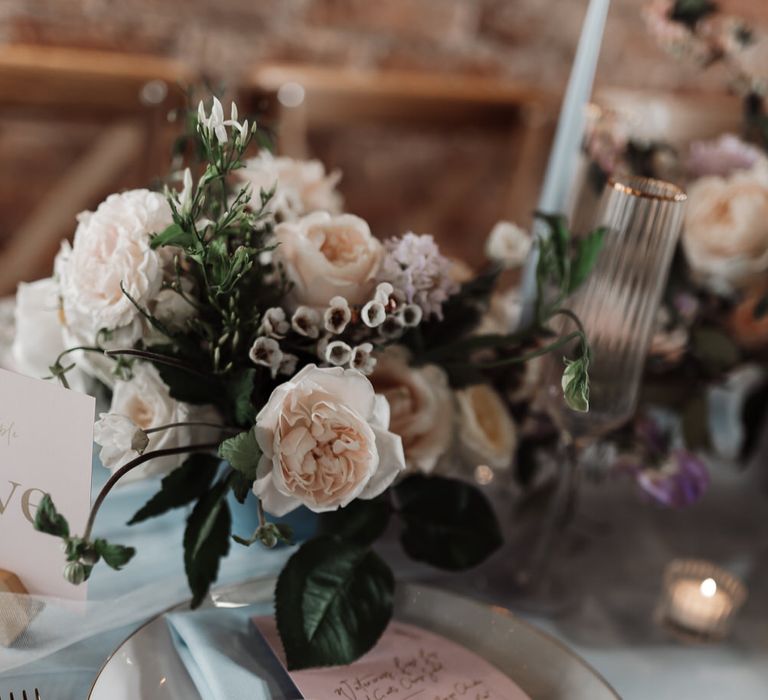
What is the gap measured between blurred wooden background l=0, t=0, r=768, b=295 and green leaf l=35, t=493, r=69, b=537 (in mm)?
1049

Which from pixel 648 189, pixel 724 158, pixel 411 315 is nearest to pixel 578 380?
pixel 411 315

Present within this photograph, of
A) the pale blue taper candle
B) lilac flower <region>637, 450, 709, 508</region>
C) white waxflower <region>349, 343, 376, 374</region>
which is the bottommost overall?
lilac flower <region>637, 450, 709, 508</region>

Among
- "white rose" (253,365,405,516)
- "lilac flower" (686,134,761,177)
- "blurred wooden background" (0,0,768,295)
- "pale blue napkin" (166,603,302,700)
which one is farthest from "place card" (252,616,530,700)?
"blurred wooden background" (0,0,768,295)

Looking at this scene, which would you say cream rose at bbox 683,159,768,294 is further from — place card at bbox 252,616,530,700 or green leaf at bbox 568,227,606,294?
place card at bbox 252,616,530,700

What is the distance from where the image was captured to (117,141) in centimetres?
165

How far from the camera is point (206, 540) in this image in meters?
0.55

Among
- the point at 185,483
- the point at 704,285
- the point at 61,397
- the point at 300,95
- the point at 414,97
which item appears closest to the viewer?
the point at 61,397

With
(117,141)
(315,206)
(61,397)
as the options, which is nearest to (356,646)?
(61,397)

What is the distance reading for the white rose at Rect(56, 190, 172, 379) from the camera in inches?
20.7

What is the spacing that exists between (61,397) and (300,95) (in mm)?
1456

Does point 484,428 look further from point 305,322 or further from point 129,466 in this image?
point 129,466

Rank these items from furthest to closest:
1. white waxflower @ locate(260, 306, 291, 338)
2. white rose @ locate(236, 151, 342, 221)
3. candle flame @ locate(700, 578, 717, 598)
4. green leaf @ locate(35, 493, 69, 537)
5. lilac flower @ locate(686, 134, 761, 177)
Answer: lilac flower @ locate(686, 134, 761, 177) → candle flame @ locate(700, 578, 717, 598) → white rose @ locate(236, 151, 342, 221) → white waxflower @ locate(260, 306, 291, 338) → green leaf @ locate(35, 493, 69, 537)

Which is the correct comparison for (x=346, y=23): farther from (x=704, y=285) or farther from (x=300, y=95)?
(x=704, y=285)

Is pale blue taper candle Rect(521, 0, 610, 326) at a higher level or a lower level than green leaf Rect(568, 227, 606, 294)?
higher
